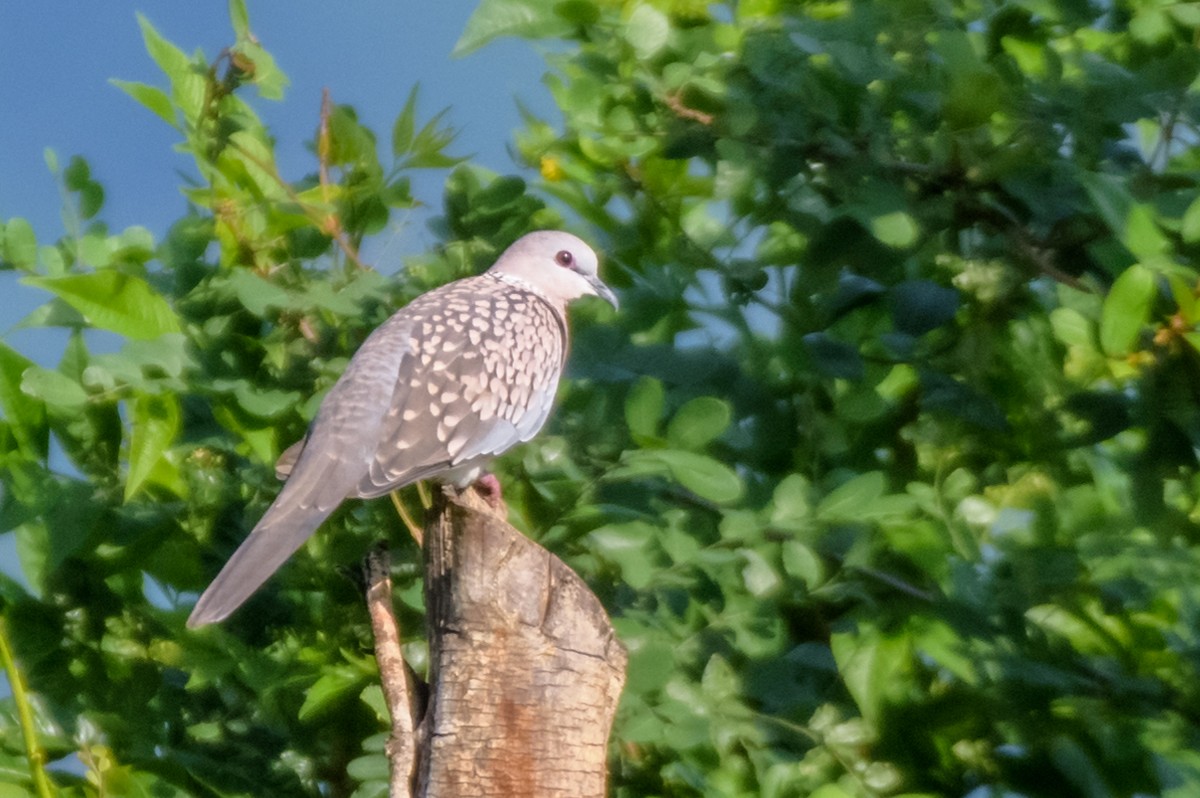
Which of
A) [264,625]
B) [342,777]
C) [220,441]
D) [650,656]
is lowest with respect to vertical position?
[342,777]

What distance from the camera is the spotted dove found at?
2219 millimetres

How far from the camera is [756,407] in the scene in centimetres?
260

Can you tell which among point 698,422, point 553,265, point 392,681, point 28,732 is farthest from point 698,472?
point 28,732

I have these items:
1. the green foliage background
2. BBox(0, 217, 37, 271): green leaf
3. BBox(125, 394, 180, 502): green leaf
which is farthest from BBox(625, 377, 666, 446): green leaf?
BBox(0, 217, 37, 271): green leaf

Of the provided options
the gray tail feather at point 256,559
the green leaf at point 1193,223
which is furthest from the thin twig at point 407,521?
the green leaf at point 1193,223

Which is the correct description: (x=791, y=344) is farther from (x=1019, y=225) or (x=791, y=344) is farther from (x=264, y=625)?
(x=264, y=625)

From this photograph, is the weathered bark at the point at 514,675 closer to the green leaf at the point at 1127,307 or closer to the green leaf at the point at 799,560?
the green leaf at the point at 799,560

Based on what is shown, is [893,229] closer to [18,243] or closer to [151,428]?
[151,428]

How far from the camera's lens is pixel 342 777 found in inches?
113

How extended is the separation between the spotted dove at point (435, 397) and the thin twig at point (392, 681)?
138 mm

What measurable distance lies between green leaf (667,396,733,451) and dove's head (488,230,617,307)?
583 millimetres

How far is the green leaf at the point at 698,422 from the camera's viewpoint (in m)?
2.27

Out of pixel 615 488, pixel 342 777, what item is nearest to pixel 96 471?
pixel 342 777

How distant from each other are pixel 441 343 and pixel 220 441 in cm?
49
